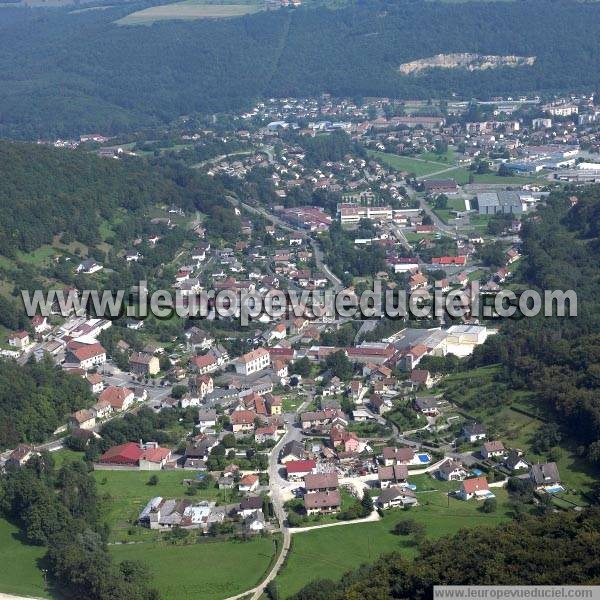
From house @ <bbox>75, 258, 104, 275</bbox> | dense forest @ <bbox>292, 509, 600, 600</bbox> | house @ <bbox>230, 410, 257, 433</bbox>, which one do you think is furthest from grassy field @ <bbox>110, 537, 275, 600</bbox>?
house @ <bbox>75, 258, 104, 275</bbox>

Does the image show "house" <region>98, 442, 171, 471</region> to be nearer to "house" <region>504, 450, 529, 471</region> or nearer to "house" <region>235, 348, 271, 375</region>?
"house" <region>235, 348, 271, 375</region>

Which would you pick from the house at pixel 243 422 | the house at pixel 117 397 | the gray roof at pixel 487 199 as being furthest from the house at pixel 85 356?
the gray roof at pixel 487 199

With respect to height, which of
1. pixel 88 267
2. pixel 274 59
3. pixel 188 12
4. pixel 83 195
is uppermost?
pixel 188 12

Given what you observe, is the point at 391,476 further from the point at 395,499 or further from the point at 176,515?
the point at 176,515

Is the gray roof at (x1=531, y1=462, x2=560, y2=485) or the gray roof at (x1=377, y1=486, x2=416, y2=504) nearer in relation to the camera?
the gray roof at (x1=377, y1=486, x2=416, y2=504)

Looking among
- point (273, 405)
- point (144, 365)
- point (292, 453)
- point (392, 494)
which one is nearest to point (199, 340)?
point (144, 365)

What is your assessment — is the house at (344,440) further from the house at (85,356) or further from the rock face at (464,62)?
the rock face at (464,62)
